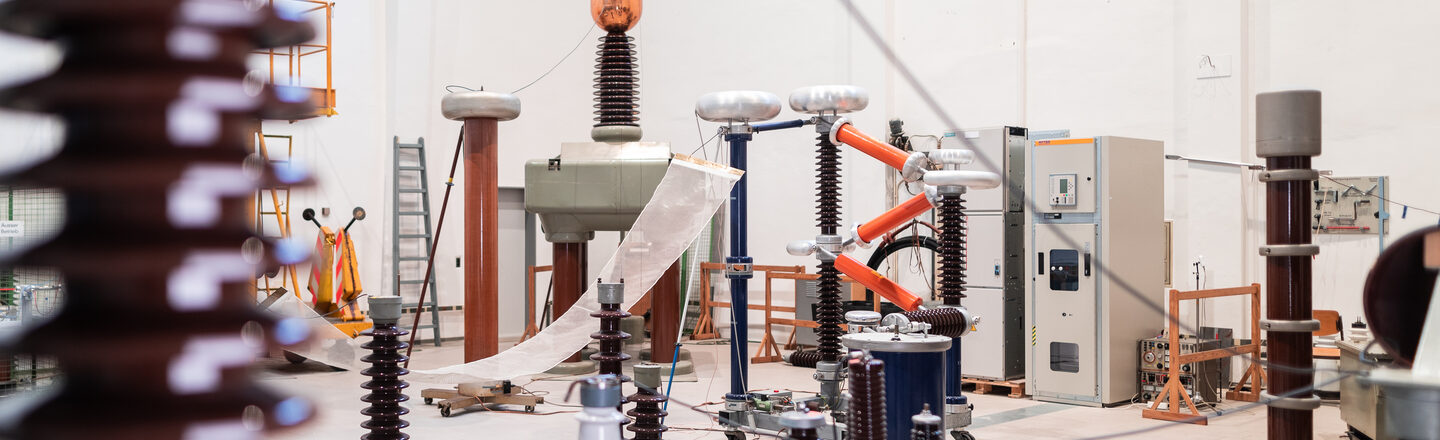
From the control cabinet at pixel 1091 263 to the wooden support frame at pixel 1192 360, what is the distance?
1.38 ft

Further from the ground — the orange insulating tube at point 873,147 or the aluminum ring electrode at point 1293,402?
the orange insulating tube at point 873,147

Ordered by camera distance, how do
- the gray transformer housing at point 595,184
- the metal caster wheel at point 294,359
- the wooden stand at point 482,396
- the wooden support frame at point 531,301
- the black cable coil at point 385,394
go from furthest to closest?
the wooden support frame at point 531,301 → the metal caster wheel at point 294,359 → the gray transformer housing at point 595,184 → the wooden stand at point 482,396 → the black cable coil at point 385,394

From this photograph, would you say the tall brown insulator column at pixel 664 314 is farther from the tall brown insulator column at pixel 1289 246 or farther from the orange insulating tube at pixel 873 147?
the tall brown insulator column at pixel 1289 246

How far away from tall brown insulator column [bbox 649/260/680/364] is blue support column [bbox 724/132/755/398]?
2.17 meters

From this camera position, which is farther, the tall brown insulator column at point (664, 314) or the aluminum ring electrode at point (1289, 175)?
the tall brown insulator column at point (664, 314)

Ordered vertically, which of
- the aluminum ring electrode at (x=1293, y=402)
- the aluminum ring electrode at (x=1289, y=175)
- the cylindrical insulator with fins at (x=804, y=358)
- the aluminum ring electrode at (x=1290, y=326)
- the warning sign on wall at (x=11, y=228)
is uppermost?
the aluminum ring electrode at (x=1289, y=175)

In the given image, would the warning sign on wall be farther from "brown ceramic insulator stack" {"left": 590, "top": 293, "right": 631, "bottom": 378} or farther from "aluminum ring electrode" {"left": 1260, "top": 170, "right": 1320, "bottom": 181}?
"aluminum ring electrode" {"left": 1260, "top": 170, "right": 1320, "bottom": 181}

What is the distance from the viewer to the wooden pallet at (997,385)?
26.9 feet

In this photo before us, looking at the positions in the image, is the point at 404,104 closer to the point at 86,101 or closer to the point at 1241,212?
the point at 1241,212

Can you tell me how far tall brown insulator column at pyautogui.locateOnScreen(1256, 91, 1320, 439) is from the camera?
2.54 meters

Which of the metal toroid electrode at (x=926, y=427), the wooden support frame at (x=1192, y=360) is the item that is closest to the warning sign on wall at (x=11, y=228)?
the metal toroid electrode at (x=926, y=427)

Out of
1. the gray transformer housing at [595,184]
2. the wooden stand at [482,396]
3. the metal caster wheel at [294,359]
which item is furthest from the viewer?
the metal caster wheel at [294,359]

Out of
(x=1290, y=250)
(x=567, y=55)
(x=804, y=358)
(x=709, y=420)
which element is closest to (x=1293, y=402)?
(x=1290, y=250)

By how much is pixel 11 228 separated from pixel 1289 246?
8853mm
